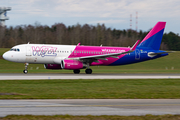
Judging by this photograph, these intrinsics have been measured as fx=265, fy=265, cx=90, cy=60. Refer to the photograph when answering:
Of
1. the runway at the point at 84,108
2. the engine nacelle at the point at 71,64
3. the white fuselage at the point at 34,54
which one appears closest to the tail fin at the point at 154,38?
the engine nacelle at the point at 71,64

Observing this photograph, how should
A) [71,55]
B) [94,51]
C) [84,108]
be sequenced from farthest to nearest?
[94,51], [71,55], [84,108]

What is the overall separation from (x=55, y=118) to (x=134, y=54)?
108 ft

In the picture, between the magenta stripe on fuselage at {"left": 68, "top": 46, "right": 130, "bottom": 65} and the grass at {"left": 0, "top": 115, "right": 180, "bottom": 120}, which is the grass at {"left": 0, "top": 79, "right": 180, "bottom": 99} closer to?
the grass at {"left": 0, "top": 115, "right": 180, "bottom": 120}

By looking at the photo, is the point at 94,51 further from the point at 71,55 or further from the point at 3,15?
the point at 3,15

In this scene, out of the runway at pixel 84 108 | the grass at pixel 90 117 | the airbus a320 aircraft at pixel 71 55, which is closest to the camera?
the grass at pixel 90 117

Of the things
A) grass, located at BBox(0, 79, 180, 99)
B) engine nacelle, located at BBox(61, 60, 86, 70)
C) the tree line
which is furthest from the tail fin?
the tree line

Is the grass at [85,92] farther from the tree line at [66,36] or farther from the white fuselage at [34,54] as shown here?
the tree line at [66,36]

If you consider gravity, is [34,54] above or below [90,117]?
above

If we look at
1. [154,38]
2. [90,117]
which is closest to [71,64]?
[154,38]

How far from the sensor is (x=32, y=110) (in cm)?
1085

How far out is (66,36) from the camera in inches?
4225

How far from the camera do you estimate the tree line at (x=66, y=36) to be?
100125mm

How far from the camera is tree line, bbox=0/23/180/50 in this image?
10012 centimetres

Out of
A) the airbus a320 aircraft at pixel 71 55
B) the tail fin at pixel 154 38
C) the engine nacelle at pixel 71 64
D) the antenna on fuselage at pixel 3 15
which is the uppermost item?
the antenna on fuselage at pixel 3 15
